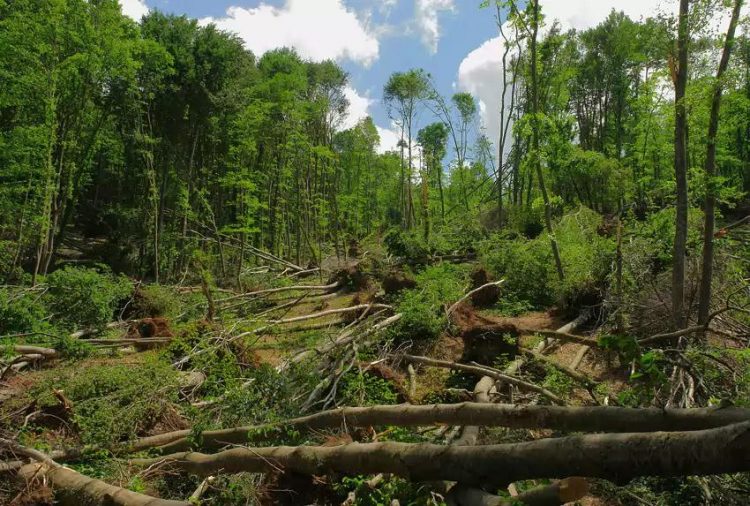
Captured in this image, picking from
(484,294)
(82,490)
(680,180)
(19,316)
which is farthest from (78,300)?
(680,180)

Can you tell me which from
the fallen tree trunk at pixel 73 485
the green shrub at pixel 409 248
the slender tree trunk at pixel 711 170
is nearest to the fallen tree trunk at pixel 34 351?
Answer: the fallen tree trunk at pixel 73 485

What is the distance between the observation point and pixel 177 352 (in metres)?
8.43

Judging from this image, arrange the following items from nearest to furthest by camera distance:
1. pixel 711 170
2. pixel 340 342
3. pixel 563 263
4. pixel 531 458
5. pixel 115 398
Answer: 1. pixel 531 458
2. pixel 115 398
3. pixel 711 170
4. pixel 340 342
5. pixel 563 263

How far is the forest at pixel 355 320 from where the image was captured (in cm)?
355

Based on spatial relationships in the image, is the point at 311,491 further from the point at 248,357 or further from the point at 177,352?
the point at 177,352

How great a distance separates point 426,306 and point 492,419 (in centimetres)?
433

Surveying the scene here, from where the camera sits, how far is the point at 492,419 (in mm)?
3680

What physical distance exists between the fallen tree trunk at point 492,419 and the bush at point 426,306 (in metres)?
3.29

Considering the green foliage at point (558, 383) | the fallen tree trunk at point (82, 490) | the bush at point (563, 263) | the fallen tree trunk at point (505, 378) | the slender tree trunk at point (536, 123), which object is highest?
the slender tree trunk at point (536, 123)

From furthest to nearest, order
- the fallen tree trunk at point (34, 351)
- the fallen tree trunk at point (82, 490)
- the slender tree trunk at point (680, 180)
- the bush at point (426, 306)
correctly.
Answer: the fallen tree trunk at point (34, 351) → the bush at point (426, 306) → the slender tree trunk at point (680, 180) → the fallen tree trunk at point (82, 490)

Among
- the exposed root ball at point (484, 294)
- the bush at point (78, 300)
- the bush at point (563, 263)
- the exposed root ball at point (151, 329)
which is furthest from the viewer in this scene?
the exposed root ball at point (484, 294)

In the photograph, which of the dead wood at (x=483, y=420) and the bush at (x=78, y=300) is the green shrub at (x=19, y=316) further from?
the dead wood at (x=483, y=420)

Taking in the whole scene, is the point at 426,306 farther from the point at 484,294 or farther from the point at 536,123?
the point at 536,123

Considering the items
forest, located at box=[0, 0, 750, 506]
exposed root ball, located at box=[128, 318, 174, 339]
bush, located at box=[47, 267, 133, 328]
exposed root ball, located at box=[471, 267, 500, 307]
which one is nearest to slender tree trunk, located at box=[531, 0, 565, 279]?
forest, located at box=[0, 0, 750, 506]
